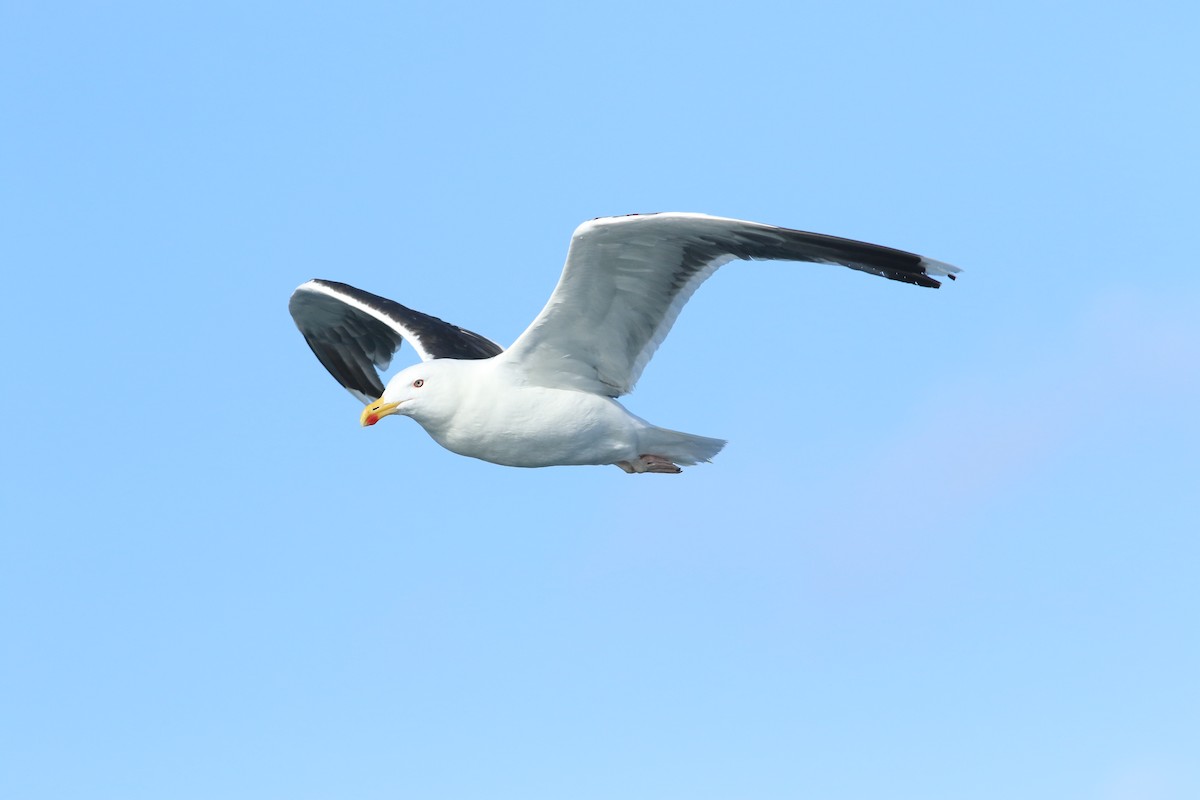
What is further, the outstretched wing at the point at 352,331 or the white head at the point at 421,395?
the outstretched wing at the point at 352,331

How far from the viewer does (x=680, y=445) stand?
1449cm

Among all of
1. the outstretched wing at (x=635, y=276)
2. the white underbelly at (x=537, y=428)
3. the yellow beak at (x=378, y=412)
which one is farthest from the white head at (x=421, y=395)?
the outstretched wing at (x=635, y=276)

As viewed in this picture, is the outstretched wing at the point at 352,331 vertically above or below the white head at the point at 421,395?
above

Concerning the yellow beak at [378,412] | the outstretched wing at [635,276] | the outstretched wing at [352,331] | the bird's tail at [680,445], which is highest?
the outstretched wing at [352,331]

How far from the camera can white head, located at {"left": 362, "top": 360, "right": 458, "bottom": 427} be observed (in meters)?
13.4

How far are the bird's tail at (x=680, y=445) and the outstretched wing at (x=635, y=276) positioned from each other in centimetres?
62

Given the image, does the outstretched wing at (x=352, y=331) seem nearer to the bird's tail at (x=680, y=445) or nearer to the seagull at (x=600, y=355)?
the bird's tail at (x=680, y=445)

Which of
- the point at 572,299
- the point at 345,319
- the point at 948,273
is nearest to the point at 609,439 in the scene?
the point at 572,299

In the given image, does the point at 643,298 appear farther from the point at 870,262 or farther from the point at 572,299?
the point at 870,262

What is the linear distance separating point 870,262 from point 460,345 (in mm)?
5402

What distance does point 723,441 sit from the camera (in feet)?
48.0

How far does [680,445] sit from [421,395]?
2.59 metres

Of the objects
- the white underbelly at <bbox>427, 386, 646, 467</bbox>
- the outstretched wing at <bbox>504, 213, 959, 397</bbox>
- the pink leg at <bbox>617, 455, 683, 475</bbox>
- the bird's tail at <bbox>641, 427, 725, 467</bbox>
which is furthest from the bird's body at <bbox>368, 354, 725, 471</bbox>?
the pink leg at <bbox>617, 455, 683, 475</bbox>

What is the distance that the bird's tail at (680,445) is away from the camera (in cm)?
1430
